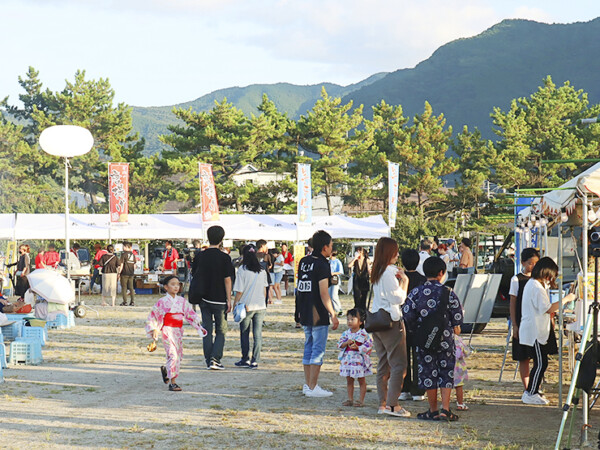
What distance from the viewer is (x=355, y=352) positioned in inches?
290

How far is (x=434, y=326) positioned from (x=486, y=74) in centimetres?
15896

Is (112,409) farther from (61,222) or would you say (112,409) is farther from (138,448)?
(61,222)

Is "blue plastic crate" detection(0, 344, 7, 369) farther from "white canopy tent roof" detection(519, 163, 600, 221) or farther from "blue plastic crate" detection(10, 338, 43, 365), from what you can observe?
"white canopy tent roof" detection(519, 163, 600, 221)

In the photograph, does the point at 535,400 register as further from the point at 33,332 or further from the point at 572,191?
the point at 33,332

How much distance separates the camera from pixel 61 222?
25406 mm

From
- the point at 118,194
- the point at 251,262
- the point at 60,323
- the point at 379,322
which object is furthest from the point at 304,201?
the point at 379,322

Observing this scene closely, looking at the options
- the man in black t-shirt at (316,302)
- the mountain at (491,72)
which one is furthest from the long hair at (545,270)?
the mountain at (491,72)

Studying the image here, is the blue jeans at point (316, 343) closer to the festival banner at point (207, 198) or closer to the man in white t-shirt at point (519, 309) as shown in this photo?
the man in white t-shirt at point (519, 309)

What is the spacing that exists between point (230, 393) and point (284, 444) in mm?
2357

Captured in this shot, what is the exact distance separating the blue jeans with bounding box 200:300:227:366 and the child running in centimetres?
257

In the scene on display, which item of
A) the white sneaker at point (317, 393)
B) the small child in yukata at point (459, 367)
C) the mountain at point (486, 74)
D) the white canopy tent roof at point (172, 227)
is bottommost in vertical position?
→ the white sneaker at point (317, 393)

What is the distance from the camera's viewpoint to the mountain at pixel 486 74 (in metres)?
144

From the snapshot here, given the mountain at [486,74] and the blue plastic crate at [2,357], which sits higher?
the mountain at [486,74]

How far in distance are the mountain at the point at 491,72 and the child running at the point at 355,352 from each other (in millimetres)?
126580
